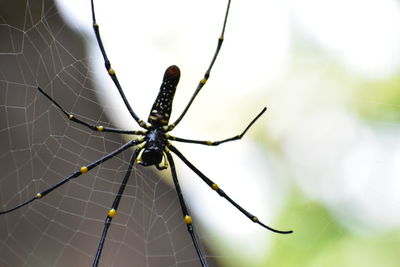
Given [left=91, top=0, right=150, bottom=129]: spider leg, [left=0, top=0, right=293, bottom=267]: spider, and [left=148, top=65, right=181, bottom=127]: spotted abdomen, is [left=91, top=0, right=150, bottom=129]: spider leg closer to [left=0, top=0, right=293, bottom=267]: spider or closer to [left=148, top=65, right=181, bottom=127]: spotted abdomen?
[left=0, top=0, right=293, bottom=267]: spider

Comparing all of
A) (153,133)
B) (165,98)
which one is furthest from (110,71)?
(153,133)

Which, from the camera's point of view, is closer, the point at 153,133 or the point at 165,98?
the point at 165,98

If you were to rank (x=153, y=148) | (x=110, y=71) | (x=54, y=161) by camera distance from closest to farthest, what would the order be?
(x=110, y=71) < (x=153, y=148) < (x=54, y=161)

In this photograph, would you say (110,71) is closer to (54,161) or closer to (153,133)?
(153,133)

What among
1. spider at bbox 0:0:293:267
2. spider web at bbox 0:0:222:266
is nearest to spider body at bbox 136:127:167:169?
spider at bbox 0:0:293:267

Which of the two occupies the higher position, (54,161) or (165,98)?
(165,98)

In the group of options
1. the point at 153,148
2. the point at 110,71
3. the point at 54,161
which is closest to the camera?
the point at 110,71

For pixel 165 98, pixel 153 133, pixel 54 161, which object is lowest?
pixel 54 161
